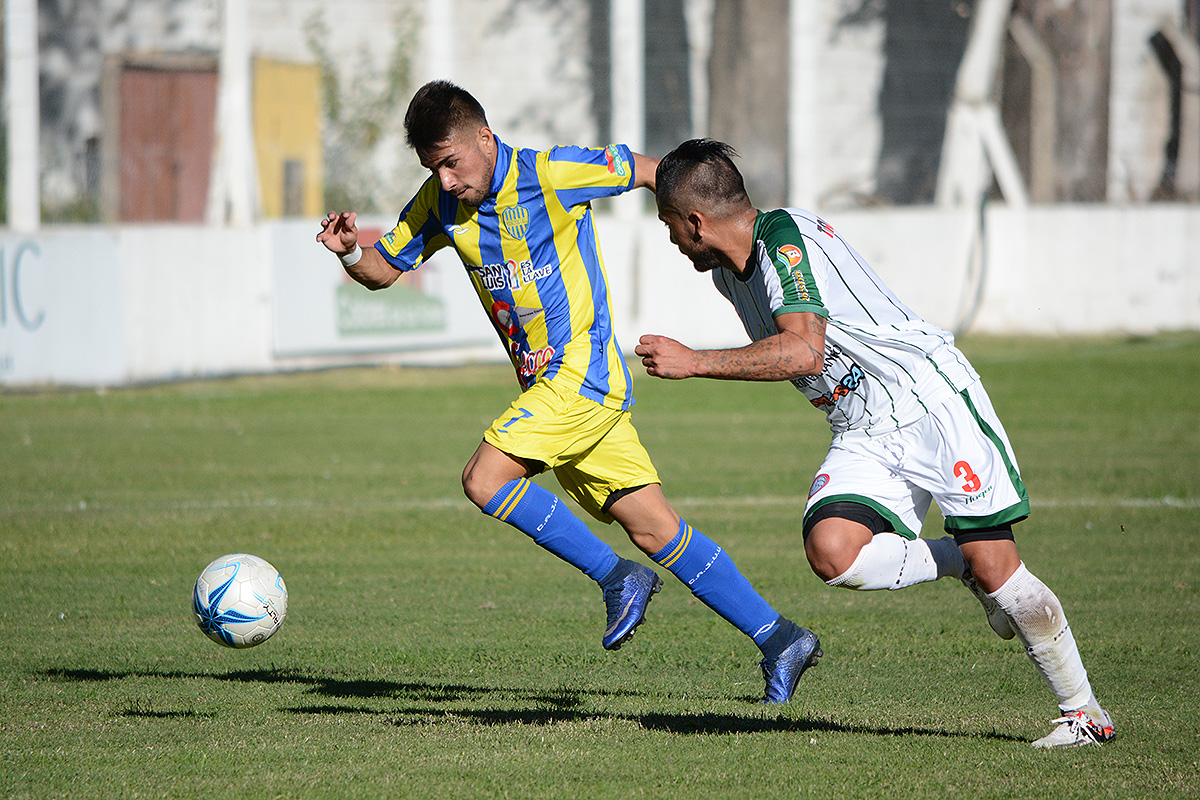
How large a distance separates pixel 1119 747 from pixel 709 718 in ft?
4.30

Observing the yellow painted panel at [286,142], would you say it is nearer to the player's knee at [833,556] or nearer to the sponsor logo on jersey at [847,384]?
the sponsor logo on jersey at [847,384]

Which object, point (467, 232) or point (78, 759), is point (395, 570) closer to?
point (467, 232)

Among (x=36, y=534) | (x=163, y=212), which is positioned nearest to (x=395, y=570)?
(x=36, y=534)

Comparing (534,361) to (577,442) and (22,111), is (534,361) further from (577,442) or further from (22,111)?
(22,111)

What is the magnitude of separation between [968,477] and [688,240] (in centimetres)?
115

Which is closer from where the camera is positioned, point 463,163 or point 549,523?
point 549,523

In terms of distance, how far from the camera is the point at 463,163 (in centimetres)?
507

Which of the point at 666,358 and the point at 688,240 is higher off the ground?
the point at 688,240

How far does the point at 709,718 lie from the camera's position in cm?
475

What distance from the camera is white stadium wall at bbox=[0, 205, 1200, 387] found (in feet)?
47.1

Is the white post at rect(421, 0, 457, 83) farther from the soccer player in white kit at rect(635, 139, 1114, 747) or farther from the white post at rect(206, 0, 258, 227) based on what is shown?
the soccer player in white kit at rect(635, 139, 1114, 747)

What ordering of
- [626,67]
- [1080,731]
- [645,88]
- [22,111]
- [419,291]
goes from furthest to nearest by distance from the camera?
[645,88] → [626,67] → [419,291] → [22,111] → [1080,731]

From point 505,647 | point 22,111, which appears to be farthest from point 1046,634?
point 22,111

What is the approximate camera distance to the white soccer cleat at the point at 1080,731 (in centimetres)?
435
